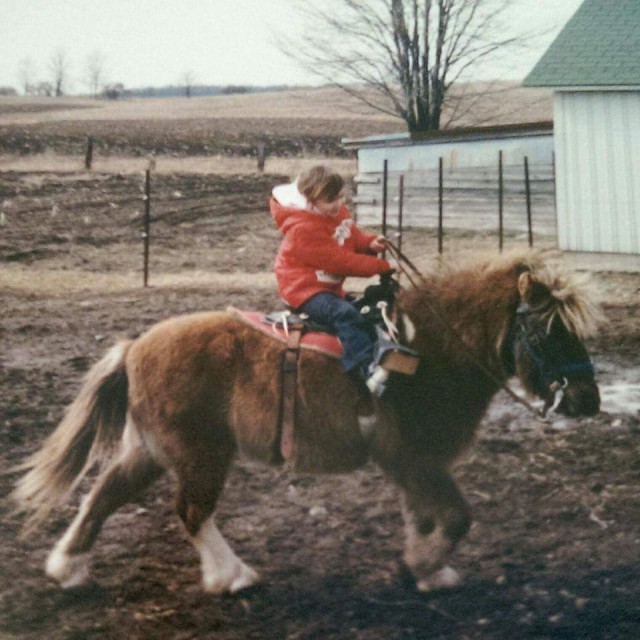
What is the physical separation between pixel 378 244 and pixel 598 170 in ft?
34.1

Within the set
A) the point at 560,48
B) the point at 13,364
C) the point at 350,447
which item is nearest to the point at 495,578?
the point at 350,447

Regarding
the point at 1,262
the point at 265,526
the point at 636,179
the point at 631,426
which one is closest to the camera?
the point at 265,526

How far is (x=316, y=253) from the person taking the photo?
151 inches

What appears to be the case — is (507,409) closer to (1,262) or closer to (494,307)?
(494,307)

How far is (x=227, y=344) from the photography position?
392 cm

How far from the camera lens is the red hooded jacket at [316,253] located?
382 cm

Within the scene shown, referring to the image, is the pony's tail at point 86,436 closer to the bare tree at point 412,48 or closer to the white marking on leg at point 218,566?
the white marking on leg at point 218,566

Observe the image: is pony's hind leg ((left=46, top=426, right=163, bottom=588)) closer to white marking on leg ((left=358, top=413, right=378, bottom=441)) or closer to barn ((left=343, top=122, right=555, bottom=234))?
white marking on leg ((left=358, top=413, right=378, bottom=441))

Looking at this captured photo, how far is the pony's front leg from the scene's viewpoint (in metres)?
3.85

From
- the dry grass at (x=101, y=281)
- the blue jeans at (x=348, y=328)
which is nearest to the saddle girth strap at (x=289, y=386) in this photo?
the blue jeans at (x=348, y=328)

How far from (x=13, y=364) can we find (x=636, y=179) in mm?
9559

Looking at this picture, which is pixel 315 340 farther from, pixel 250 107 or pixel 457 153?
pixel 250 107

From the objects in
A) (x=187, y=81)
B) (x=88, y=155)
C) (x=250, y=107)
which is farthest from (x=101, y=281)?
(x=250, y=107)

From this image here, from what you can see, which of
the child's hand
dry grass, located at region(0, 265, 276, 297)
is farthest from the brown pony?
dry grass, located at region(0, 265, 276, 297)
